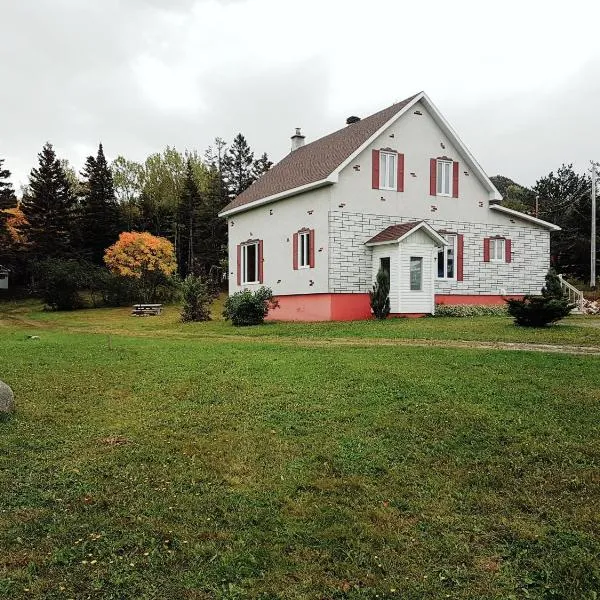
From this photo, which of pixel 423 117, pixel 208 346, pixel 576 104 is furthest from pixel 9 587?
pixel 576 104

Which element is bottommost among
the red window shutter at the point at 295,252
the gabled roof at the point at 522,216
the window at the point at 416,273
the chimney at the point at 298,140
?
the window at the point at 416,273

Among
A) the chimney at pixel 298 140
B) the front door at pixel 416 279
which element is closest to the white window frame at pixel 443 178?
the front door at pixel 416 279

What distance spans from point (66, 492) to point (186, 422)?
74.3 inches

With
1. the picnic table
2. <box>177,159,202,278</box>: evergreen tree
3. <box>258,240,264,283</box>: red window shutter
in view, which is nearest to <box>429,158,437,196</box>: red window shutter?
<box>258,240,264,283</box>: red window shutter

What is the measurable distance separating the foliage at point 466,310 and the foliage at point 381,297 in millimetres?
2438

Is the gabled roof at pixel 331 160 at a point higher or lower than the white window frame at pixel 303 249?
higher

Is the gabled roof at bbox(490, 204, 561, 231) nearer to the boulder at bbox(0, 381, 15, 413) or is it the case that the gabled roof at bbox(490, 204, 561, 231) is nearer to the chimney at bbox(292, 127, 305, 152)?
the chimney at bbox(292, 127, 305, 152)

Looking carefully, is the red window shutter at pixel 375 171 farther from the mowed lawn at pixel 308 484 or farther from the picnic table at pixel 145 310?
the picnic table at pixel 145 310

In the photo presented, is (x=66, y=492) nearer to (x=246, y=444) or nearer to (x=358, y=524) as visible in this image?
(x=246, y=444)

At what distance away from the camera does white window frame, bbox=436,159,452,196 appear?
22266mm

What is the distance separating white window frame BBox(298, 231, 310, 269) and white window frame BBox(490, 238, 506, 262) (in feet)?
26.9

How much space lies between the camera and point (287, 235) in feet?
72.6

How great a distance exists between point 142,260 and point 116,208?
40.0 feet

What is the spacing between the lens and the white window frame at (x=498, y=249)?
23656mm
